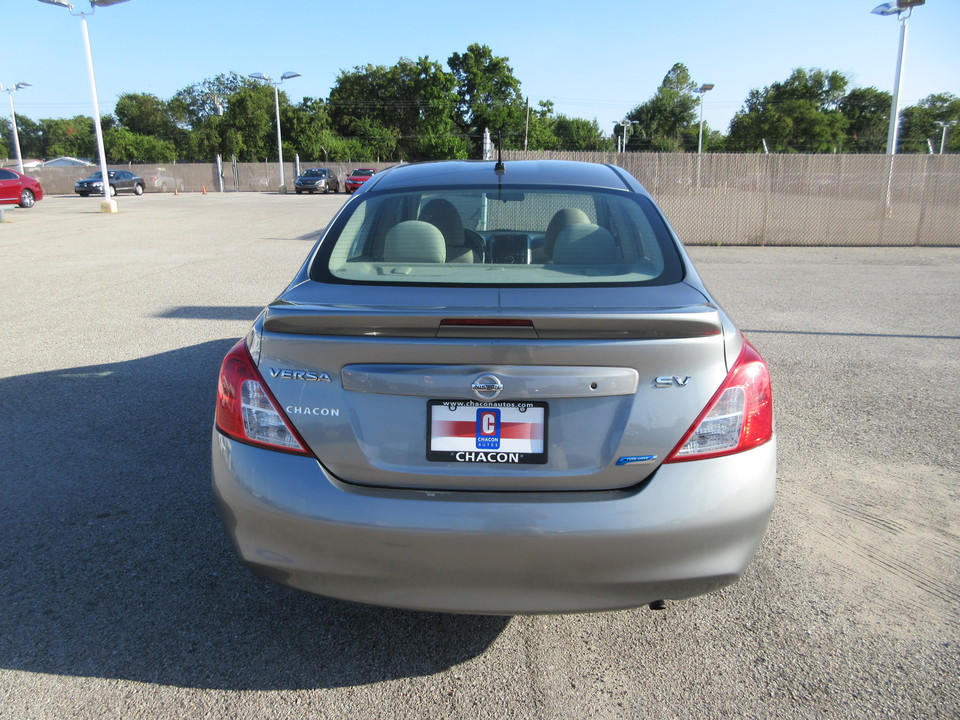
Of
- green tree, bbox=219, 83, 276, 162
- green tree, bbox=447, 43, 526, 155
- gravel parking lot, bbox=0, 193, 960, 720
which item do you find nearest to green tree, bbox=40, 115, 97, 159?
green tree, bbox=219, 83, 276, 162

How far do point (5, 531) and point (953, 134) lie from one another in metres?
81.5

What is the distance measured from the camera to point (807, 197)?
15539 millimetres

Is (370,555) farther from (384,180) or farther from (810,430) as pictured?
(810,430)

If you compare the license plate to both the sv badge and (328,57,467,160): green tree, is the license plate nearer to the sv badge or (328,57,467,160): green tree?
the sv badge

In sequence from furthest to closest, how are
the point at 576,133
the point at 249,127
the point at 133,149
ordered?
1. the point at 576,133
2. the point at 133,149
3. the point at 249,127

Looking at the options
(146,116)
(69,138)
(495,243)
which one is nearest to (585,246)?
(495,243)

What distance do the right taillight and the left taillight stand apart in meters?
1.12

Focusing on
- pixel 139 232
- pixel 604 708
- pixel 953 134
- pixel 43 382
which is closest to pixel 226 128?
pixel 139 232

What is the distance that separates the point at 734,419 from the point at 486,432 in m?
0.73

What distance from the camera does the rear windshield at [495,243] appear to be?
2662 millimetres

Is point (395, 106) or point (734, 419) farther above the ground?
point (395, 106)

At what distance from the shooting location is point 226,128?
236ft

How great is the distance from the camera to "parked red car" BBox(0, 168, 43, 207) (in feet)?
91.4

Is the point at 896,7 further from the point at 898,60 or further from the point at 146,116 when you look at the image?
the point at 146,116
